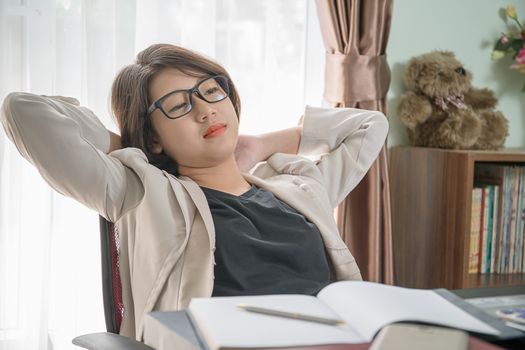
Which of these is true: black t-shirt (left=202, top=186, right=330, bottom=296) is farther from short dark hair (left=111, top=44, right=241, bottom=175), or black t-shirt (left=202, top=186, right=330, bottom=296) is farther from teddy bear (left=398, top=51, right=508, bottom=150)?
teddy bear (left=398, top=51, right=508, bottom=150)

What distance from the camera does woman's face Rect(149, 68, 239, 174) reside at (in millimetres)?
1478

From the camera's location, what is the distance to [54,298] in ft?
6.30

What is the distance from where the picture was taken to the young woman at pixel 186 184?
1.29 meters

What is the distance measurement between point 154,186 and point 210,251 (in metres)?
0.18

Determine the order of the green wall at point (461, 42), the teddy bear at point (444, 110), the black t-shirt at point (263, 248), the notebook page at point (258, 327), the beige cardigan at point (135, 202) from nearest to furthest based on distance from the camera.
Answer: the notebook page at point (258, 327) < the beige cardigan at point (135, 202) < the black t-shirt at point (263, 248) < the teddy bear at point (444, 110) < the green wall at point (461, 42)

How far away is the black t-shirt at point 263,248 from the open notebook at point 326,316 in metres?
0.48

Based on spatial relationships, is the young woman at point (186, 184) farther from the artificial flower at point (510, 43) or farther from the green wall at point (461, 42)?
the artificial flower at point (510, 43)

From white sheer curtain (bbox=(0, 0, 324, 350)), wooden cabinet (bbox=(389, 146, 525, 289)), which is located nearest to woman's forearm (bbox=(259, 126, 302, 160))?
white sheer curtain (bbox=(0, 0, 324, 350))

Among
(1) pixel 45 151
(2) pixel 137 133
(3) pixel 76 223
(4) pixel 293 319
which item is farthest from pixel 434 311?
(3) pixel 76 223

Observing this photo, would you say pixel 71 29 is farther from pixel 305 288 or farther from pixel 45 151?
pixel 305 288

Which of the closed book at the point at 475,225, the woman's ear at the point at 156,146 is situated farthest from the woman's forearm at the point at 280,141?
the closed book at the point at 475,225

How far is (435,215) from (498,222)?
0.22 metres

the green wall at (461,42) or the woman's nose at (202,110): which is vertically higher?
the green wall at (461,42)

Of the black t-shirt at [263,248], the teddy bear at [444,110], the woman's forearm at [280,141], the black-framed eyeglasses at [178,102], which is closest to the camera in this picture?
the black t-shirt at [263,248]
